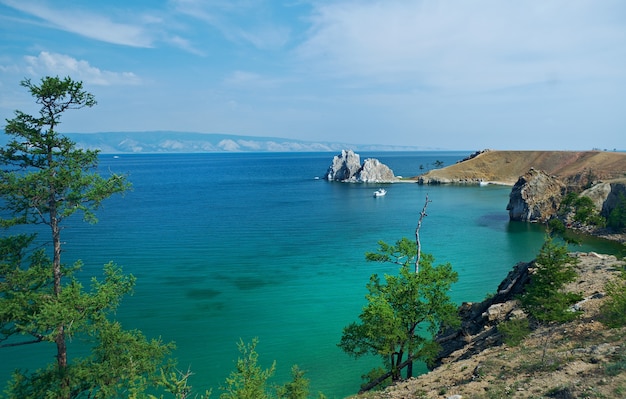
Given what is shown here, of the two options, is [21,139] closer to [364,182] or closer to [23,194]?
[23,194]

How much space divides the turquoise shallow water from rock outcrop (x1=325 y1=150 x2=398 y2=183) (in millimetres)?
70676

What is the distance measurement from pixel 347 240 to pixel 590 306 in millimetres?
43028

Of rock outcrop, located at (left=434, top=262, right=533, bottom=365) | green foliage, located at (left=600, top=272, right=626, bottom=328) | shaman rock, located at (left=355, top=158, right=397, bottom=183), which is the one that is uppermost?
shaman rock, located at (left=355, top=158, right=397, bottom=183)

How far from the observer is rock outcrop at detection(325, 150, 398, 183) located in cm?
17325

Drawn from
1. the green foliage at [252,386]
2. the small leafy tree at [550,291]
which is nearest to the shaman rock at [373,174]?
the small leafy tree at [550,291]

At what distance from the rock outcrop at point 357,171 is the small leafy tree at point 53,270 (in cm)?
15821

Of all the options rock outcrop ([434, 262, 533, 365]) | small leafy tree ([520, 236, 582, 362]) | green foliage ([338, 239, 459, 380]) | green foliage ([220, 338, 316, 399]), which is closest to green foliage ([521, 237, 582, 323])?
small leafy tree ([520, 236, 582, 362])

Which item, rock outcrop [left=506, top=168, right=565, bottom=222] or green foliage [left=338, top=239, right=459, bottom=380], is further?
rock outcrop [left=506, top=168, right=565, bottom=222]

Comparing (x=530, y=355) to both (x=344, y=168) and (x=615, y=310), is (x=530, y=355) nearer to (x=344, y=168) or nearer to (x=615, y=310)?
(x=615, y=310)

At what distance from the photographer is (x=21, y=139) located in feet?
53.1

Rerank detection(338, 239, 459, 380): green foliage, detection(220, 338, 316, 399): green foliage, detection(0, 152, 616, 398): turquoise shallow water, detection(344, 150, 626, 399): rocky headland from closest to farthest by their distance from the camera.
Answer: detection(220, 338, 316, 399): green foliage < detection(344, 150, 626, 399): rocky headland < detection(338, 239, 459, 380): green foliage < detection(0, 152, 616, 398): turquoise shallow water

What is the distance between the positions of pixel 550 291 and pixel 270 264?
117 ft

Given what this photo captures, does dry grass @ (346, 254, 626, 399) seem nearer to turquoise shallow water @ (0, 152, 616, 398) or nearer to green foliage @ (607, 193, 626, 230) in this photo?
turquoise shallow water @ (0, 152, 616, 398)

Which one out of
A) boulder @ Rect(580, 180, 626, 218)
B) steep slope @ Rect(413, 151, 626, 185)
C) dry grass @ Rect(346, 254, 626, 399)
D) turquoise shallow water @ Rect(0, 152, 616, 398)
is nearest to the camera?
dry grass @ Rect(346, 254, 626, 399)
